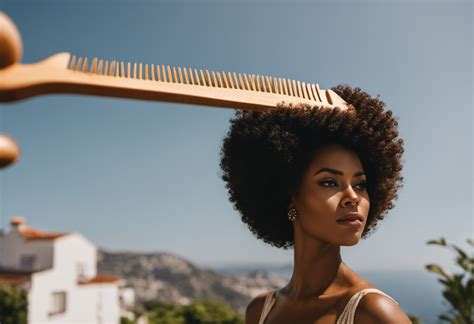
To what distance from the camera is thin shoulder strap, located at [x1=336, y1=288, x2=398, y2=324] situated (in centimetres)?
298

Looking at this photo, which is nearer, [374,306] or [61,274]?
[374,306]

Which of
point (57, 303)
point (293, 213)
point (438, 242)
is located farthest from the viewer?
point (57, 303)

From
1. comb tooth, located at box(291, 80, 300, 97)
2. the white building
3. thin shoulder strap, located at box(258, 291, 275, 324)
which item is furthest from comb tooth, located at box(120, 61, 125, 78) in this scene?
the white building

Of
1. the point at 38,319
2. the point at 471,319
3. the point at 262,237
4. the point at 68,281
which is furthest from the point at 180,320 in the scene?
the point at 262,237

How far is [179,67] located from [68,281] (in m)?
34.5

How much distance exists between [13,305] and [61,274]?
6.04 metres

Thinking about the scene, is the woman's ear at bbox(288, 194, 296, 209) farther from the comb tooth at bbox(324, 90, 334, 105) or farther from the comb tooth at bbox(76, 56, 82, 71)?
the comb tooth at bbox(76, 56, 82, 71)

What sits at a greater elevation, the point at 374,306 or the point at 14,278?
the point at 374,306

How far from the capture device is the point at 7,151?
1.99 metres

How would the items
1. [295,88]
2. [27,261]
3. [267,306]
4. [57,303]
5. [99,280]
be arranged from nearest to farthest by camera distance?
1. [295,88]
2. [267,306]
3. [57,303]
4. [27,261]
5. [99,280]

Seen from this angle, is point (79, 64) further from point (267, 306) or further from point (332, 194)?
point (267, 306)

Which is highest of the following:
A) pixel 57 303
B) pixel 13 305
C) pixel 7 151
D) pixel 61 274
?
pixel 7 151

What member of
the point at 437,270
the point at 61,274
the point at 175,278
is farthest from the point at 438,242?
the point at 175,278

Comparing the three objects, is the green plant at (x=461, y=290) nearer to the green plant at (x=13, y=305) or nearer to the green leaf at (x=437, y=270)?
the green leaf at (x=437, y=270)
